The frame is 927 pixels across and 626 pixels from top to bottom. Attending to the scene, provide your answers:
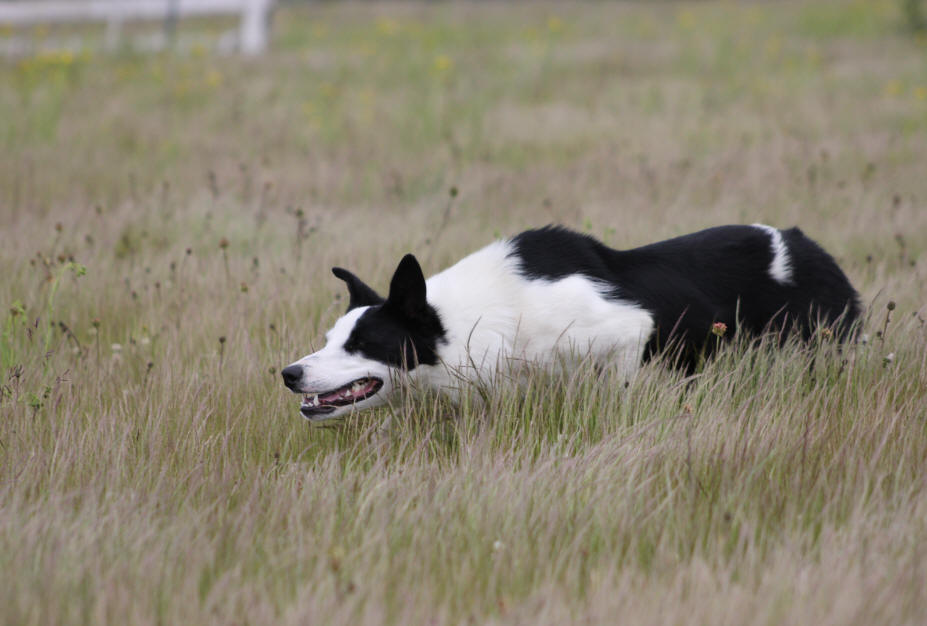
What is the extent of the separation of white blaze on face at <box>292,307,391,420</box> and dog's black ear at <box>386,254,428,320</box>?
0.16 meters

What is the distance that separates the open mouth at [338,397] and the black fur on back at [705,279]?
731 millimetres

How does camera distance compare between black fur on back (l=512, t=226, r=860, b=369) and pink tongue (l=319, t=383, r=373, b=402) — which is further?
black fur on back (l=512, t=226, r=860, b=369)

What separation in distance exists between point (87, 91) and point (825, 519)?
9.98 metres

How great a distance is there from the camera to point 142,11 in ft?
52.3

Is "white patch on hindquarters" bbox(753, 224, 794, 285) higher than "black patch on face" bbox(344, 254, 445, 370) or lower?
higher

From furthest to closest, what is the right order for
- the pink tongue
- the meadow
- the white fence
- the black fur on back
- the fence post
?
the white fence < the fence post < the black fur on back < the pink tongue < the meadow

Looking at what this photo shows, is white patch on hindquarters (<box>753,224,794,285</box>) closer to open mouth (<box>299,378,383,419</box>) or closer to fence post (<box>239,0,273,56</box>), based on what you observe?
open mouth (<box>299,378,383,419</box>)

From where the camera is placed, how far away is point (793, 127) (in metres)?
8.98

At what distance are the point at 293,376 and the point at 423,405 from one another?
0.46 m

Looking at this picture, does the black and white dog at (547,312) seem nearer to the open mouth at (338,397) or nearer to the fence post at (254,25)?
the open mouth at (338,397)

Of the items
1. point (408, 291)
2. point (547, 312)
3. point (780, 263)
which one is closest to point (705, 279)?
point (780, 263)

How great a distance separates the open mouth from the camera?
3.25 meters

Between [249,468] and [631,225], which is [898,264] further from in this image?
[249,468]

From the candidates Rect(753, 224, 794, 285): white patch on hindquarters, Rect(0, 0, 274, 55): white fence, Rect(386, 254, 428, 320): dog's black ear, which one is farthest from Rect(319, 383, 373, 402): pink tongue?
Rect(0, 0, 274, 55): white fence
